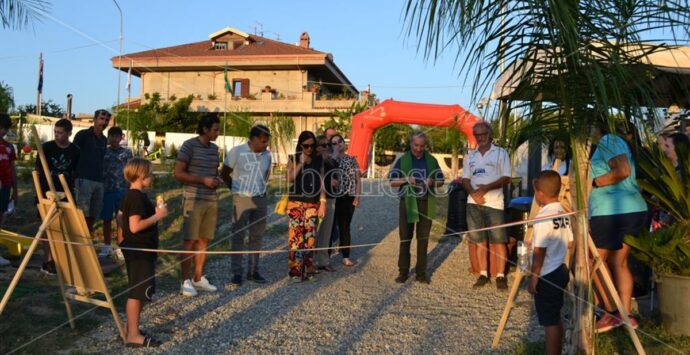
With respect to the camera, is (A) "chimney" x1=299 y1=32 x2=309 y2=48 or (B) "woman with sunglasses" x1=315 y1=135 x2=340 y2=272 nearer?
(B) "woman with sunglasses" x1=315 y1=135 x2=340 y2=272

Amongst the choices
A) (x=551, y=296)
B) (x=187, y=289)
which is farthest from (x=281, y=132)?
(x=551, y=296)

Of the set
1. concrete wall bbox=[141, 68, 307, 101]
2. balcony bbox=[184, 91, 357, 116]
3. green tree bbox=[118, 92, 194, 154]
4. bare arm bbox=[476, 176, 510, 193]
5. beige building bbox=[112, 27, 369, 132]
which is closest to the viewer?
bare arm bbox=[476, 176, 510, 193]

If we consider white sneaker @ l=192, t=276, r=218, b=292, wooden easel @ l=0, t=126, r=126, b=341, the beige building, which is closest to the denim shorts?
white sneaker @ l=192, t=276, r=218, b=292

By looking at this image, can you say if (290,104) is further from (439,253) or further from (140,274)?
(140,274)

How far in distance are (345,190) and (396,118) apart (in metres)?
10.9

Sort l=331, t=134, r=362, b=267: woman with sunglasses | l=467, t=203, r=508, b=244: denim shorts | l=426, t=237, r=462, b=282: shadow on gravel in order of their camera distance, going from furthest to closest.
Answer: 1. l=426, t=237, r=462, b=282: shadow on gravel
2. l=331, t=134, r=362, b=267: woman with sunglasses
3. l=467, t=203, r=508, b=244: denim shorts

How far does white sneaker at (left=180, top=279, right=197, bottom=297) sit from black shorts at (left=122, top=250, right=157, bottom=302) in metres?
1.39

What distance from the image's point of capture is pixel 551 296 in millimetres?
3693

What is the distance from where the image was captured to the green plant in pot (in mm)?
4535

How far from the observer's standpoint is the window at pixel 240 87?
3947 cm

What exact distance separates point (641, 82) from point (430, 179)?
340cm

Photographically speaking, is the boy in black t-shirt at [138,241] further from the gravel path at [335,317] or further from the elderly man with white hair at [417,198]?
the elderly man with white hair at [417,198]

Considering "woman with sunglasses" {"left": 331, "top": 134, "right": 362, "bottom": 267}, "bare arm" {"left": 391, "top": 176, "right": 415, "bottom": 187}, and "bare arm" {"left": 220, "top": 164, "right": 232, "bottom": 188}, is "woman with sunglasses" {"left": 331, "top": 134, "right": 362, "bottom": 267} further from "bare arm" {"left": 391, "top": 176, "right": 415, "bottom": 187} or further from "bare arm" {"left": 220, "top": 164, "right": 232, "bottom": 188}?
"bare arm" {"left": 220, "top": 164, "right": 232, "bottom": 188}

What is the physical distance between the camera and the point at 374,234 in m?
10.4
